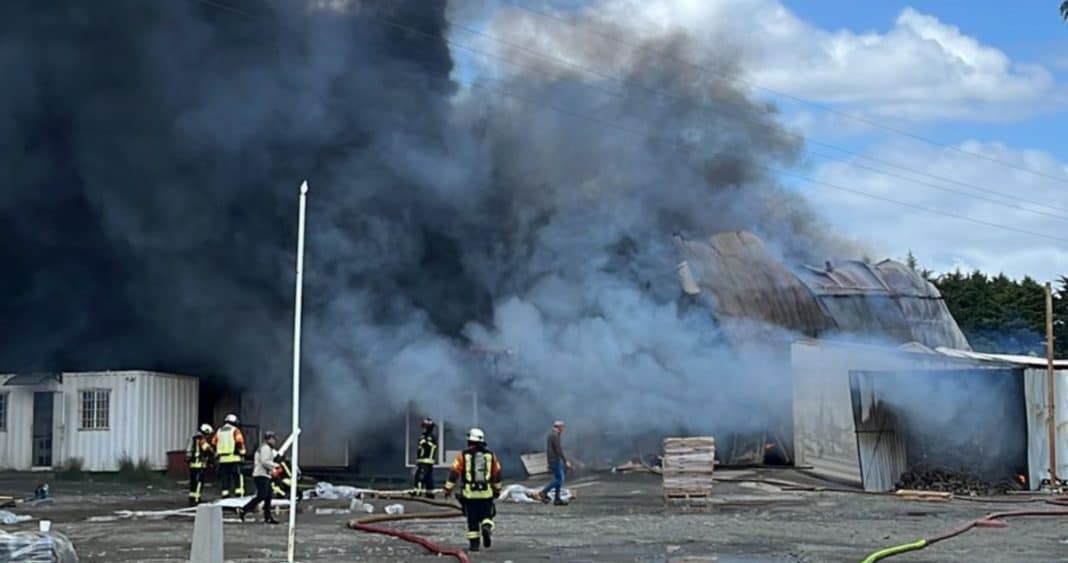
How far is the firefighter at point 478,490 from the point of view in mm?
16109

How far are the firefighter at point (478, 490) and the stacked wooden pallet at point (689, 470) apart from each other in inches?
352

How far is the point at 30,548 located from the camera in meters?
11.0

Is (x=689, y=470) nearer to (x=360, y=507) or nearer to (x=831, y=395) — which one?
(x=831, y=395)

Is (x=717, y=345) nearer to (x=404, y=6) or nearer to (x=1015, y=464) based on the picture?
(x=1015, y=464)

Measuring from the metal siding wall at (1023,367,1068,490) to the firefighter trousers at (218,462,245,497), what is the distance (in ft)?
53.0

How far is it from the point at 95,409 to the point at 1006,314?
42.8 meters

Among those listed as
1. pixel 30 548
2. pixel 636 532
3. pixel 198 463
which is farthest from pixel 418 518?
pixel 30 548

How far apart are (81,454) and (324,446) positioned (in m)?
5.49

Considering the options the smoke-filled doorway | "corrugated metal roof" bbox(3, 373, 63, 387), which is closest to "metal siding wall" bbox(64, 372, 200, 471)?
"corrugated metal roof" bbox(3, 373, 63, 387)

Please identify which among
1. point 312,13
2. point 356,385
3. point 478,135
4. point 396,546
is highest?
point 312,13

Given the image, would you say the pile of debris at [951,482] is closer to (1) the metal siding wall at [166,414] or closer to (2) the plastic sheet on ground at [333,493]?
(2) the plastic sheet on ground at [333,493]

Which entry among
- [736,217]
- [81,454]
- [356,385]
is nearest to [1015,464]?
[736,217]

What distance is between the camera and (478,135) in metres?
32.9

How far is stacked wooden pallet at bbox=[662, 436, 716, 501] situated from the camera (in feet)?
81.4
